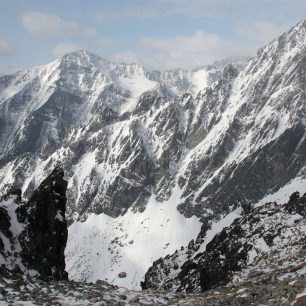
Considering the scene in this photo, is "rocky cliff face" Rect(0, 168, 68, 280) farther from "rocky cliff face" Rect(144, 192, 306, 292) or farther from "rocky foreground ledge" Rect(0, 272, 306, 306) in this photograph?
"rocky foreground ledge" Rect(0, 272, 306, 306)

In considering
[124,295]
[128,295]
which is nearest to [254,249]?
[128,295]

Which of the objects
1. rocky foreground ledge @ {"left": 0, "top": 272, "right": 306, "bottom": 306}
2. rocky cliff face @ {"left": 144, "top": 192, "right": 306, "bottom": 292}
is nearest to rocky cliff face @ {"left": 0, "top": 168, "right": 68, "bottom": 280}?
rocky cliff face @ {"left": 144, "top": 192, "right": 306, "bottom": 292}

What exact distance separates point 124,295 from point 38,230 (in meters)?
32.3

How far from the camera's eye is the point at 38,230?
5662 cm

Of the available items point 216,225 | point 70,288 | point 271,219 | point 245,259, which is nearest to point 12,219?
point 245,259

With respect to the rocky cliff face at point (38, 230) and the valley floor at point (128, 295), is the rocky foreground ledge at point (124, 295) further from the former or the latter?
the rocky cliff face at point (38, 230)

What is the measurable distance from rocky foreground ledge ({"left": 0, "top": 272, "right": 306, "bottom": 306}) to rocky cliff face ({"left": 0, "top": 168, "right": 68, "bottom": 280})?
21.8 metres

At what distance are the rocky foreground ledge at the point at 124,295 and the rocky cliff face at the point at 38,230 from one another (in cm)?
2181

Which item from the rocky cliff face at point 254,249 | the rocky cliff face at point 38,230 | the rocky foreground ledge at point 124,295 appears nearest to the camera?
the rocky foreground ledge at point 124,295

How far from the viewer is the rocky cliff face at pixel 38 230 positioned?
50.2 meters

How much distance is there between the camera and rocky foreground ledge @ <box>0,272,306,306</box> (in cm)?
2130

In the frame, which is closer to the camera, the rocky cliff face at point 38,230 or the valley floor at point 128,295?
the valley floor at point 128,295

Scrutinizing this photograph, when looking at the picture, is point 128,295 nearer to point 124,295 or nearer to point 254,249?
point 124,295

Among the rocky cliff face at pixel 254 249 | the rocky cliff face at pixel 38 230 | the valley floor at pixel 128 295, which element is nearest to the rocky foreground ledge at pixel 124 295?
the valley floor at pixel 128 295
